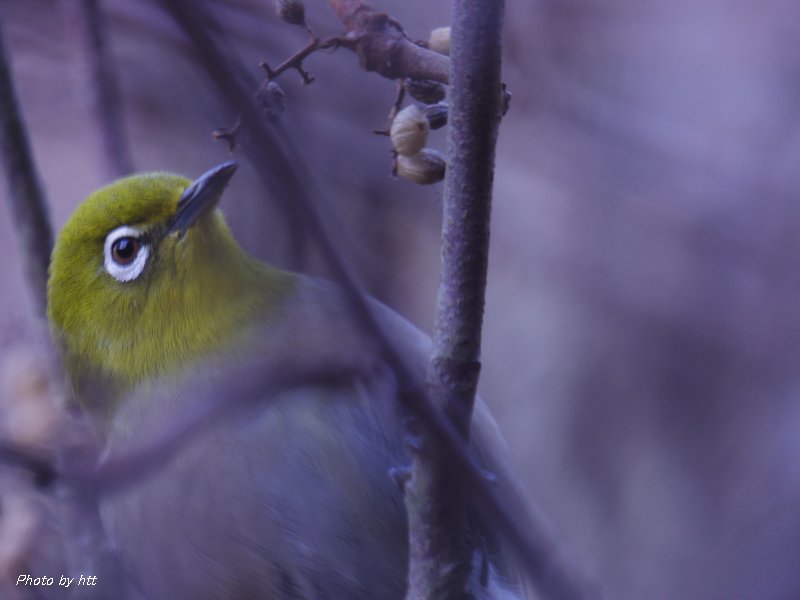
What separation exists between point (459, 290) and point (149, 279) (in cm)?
112

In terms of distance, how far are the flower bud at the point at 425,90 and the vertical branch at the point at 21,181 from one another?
0.91 meters

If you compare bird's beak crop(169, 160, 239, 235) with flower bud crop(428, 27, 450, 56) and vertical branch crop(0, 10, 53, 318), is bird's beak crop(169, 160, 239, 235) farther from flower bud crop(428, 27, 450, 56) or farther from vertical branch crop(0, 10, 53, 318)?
flower bud crop(428, 27, 450, 56)

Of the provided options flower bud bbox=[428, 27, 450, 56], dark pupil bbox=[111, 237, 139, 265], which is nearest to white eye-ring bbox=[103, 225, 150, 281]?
dark pupil bbox=[111, 237, 139, 265]

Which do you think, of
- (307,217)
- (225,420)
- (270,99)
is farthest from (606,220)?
(307,217)

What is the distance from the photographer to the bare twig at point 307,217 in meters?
0.68

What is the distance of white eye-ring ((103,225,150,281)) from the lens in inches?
80.8

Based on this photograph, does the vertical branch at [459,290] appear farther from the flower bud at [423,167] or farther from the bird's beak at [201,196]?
the bird's beak at [201,196]

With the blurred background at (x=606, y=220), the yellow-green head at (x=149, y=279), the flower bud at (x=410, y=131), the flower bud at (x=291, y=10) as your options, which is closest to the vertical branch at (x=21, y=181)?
the yellow-green head at (x=149, y=279)

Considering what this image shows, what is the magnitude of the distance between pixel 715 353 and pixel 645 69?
50.7 inches

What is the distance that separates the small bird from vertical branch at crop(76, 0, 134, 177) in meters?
0.13

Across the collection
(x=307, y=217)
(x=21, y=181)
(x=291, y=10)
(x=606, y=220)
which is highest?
(x=606, y=220)

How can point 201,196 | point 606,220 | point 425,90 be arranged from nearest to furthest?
1. point 425,90
2. point 201,196
3. point 606,220

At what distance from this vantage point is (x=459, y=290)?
3.59 ft

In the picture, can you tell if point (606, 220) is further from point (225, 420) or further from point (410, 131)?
point (410, 131)
